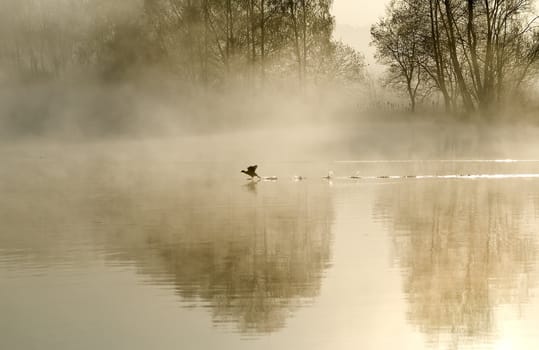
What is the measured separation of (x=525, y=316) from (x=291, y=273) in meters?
3.36

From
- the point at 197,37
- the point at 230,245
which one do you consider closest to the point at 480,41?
the point at 197,37

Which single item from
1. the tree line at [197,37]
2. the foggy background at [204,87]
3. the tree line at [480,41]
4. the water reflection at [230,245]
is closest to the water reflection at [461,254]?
the water reflection at [230,245]

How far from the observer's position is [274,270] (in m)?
12.1

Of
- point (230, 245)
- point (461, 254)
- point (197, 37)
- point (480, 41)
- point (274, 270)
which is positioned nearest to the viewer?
point (274, 270)

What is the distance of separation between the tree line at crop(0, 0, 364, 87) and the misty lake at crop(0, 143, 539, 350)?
49815 mm

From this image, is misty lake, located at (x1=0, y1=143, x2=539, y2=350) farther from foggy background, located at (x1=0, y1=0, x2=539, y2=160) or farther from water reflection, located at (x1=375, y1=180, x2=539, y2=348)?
foggy background, located at (x1=0, y1=0, x2=539, y2=160)

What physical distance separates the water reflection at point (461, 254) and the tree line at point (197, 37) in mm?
51247

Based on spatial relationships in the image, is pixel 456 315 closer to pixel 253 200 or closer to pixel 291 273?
pixel 291 273

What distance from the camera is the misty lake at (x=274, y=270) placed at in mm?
8773

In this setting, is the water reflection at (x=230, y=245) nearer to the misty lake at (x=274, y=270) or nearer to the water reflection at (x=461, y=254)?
the misty lake at (x=274, y=270)

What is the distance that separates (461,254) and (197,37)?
6318 cm

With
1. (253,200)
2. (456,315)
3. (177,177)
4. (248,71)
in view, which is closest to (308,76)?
(248,71)

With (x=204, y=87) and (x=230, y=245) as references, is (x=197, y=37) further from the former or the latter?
(x=230, y=245)

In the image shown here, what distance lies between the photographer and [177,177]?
33.2 m
